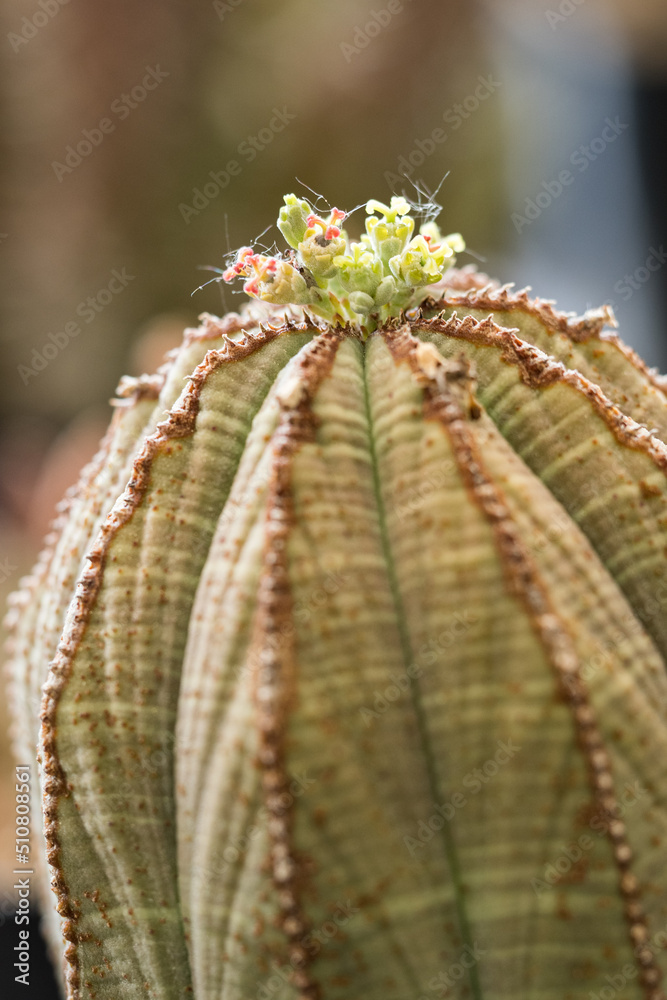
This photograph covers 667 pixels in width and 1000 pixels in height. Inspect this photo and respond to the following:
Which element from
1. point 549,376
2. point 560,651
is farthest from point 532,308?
point 560,651

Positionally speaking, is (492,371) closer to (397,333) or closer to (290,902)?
(397,333)

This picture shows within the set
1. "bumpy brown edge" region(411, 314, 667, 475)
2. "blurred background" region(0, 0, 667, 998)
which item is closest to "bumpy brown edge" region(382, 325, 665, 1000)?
"bumpy brown edge" region(411, 314, 667, 475)

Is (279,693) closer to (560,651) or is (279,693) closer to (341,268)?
(560,651)

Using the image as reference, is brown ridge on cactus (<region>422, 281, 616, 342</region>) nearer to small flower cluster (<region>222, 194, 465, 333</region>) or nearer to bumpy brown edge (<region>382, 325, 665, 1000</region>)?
small flower cluster (<region>222, 194, 465, 333</region>)

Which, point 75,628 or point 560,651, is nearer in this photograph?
point 560,651

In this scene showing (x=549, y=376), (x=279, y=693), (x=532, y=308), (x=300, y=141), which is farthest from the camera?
(x=300, y=141)

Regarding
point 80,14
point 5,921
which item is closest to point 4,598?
point 5,921
